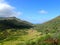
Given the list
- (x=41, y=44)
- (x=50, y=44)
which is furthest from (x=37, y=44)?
(x=50, y=44)

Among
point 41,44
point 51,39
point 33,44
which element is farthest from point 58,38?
point 33,44

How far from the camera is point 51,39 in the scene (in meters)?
76.8

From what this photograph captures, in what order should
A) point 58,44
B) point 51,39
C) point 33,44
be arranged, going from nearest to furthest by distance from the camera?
point 58,44 → point 51,39 → point 33,44

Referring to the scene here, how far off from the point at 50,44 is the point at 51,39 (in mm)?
5040

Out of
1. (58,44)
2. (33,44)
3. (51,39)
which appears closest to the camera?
(58,44)

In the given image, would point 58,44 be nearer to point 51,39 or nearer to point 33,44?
point 51,39

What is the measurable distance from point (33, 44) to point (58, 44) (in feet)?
49.7

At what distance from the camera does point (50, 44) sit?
7212cm

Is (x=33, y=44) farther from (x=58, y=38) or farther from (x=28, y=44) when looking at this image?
(x=58, y=38)

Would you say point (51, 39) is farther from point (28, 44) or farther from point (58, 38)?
point (28, 44)

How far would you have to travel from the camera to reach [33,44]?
82.4 metres

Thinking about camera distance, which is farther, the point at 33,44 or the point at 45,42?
the point at 33,44

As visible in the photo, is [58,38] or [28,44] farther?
[28,44]

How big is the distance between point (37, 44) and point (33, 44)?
5.64m
